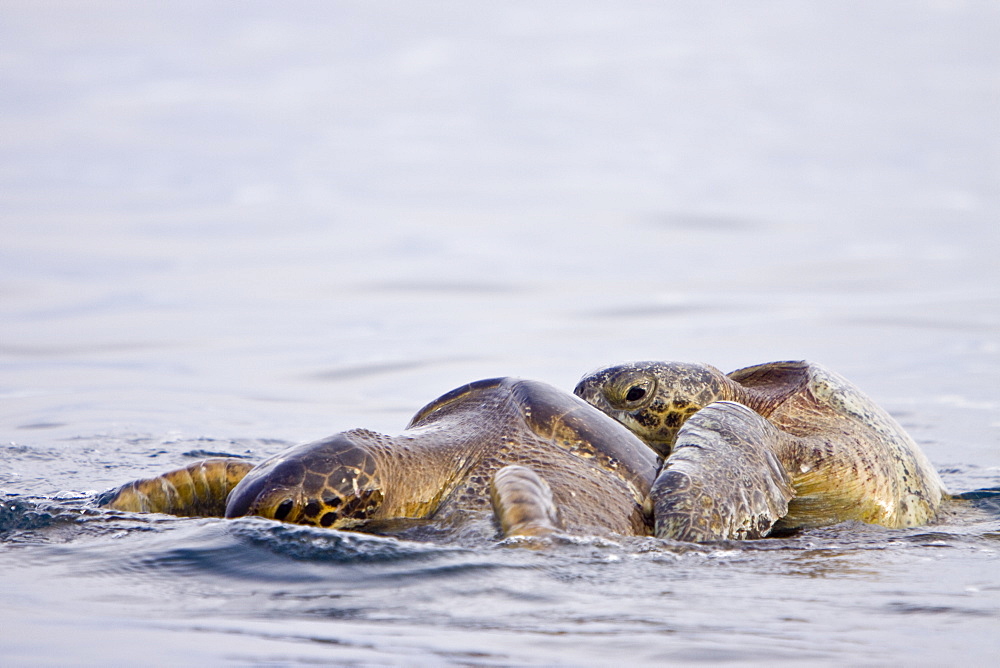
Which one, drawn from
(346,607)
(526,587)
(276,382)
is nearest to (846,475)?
(526,587)

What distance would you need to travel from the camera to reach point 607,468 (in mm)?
4906

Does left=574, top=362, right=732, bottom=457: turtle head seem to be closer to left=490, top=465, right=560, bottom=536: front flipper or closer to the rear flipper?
left=490, top=465, right=560, bottom=536: front flipper

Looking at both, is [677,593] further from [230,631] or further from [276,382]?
[276,382]

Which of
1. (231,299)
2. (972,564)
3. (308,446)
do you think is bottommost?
(972,564)

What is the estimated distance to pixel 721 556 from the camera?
4543 millimetres

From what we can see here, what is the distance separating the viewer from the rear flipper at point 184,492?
199 inches

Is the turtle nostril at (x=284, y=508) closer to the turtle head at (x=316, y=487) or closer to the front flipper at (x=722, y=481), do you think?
the turtle head at (x=316, y=487)

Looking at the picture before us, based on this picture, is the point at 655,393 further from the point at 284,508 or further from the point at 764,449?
the point at 284,508

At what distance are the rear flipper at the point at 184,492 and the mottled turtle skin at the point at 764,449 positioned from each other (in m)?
1.98

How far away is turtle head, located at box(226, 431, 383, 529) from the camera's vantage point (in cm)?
437

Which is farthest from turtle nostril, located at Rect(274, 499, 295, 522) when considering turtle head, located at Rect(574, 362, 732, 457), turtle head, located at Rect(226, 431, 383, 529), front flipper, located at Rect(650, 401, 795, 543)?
turtle head, located at Rect(574, 362, 732, 457)

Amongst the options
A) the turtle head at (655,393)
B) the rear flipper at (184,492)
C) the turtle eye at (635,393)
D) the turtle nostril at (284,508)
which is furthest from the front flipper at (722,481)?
the rear flipper at (184,492)

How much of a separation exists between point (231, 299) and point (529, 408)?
10949mm

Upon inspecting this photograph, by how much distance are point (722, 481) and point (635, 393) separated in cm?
137
